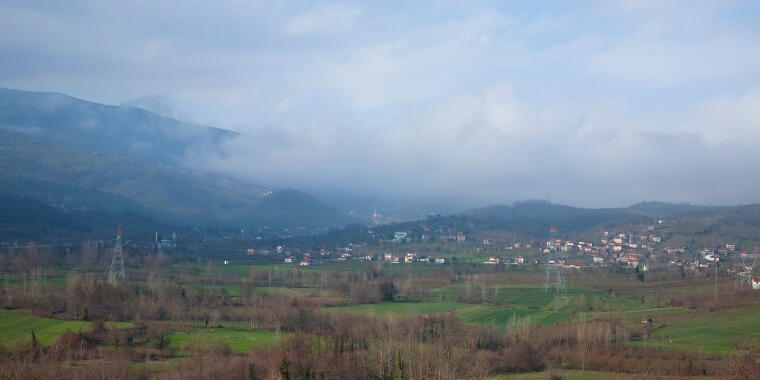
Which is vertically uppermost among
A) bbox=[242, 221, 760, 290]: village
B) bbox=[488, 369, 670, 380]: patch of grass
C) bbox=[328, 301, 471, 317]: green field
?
bbox=[242, 221, 760, 290]: village

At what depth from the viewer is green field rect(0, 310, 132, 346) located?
131ft

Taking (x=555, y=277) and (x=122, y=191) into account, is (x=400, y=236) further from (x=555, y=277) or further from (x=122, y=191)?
(x=122, y=191)

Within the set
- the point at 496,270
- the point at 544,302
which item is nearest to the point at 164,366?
the point at 544,302

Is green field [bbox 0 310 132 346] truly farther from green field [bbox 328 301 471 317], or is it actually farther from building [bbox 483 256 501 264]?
building [bbox 483 256 501 264]

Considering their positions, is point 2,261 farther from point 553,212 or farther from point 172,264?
point 553,212

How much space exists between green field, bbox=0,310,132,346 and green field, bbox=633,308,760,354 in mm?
33971

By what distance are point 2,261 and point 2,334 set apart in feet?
102

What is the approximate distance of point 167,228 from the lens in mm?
123312

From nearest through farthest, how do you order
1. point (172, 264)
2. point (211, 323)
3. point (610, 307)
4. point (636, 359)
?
point (636, 359), point (211, 323), point (610, 307), point (172, 264)

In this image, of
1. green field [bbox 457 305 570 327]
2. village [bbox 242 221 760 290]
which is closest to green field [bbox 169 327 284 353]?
green field [bbox 457 305 570 327]

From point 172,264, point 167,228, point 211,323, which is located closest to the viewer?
point 211,323

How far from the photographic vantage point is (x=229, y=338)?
141 feet

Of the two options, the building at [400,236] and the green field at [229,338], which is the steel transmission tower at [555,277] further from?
the building at [400,236]

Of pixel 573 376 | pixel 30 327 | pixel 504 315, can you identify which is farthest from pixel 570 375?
pixel 30 327
